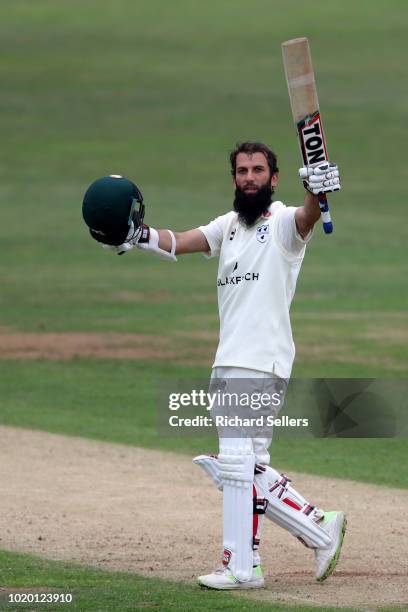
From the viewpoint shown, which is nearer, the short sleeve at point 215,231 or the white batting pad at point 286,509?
the white batting pad at point 286,509

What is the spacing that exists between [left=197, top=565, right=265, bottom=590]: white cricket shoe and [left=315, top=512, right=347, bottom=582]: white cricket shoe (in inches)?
13.8

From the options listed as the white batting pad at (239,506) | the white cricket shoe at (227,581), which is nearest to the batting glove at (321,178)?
the white batting pad at (239,506)

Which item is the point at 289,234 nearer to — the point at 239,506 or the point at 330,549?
the point at 239,506

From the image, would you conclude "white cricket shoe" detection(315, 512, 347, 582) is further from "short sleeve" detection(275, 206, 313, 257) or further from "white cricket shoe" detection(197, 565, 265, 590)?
"short sleeve" detection(275, 206, 313, 257)

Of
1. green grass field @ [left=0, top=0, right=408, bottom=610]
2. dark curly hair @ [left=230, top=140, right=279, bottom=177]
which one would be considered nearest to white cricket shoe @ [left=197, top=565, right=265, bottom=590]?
green grass field @ [left=0, top=0, right=408, bottom=610]

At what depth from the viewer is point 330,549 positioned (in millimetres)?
7406

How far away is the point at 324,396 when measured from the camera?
14.9 meters

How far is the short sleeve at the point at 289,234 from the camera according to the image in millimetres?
7227

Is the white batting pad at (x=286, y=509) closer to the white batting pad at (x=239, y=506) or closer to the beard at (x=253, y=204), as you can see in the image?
the white batting pad at (x=239, y=506)

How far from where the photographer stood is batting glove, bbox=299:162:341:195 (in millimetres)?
6922

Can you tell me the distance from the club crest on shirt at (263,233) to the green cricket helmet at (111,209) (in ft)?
2.23

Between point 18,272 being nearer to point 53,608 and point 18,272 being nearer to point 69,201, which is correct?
point 69,201

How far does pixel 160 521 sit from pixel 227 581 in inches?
87.4

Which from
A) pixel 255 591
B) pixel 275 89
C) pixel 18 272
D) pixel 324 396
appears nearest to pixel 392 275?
pixel 18 272
